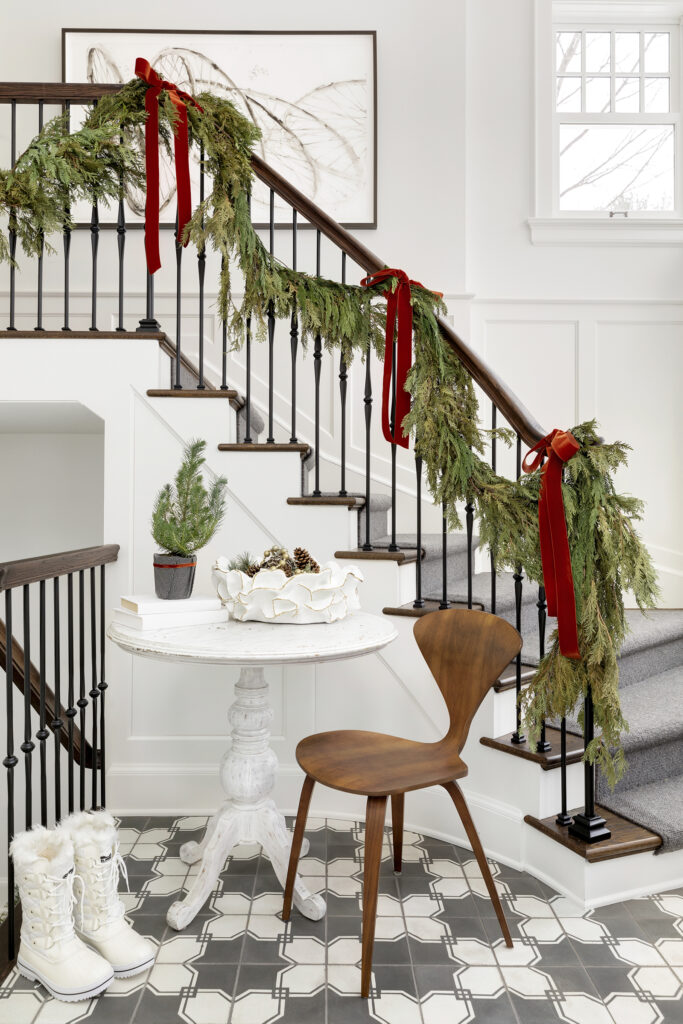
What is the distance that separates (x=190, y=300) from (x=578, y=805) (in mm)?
3033

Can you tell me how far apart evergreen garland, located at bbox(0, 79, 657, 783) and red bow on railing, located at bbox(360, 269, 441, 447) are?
0.13ft

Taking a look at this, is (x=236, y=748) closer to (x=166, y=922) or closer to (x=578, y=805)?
(x=166, y=922)

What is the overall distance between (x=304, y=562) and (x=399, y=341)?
0.79m

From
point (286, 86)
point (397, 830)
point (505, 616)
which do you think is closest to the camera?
point (397, 830)

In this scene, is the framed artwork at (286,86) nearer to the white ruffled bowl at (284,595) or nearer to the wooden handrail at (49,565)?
the wooden handrail at (49,565)

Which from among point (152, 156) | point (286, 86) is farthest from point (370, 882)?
point (286, 86)

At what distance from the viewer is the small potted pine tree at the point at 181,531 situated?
190 cm

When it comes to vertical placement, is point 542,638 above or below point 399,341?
below

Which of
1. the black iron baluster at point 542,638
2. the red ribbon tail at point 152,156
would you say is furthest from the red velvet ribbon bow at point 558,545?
the red ribbon tail at point 152,156

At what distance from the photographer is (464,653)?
74.8 inches

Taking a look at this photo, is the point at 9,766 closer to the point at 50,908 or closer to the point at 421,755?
the point at 50,908

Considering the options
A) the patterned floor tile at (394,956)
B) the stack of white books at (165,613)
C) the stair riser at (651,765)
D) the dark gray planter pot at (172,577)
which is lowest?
the patterned floor tile at (394,956)

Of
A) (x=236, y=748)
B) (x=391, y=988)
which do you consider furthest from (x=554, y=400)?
(x=391, y=988)

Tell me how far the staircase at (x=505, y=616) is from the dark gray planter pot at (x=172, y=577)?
568 mm
